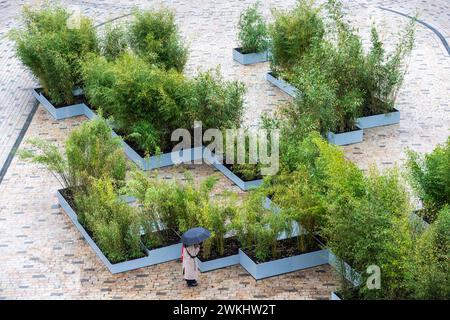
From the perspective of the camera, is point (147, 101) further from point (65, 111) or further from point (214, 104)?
point (65, 111)

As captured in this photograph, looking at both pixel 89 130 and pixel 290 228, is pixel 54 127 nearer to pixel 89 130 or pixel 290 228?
pixel 89 130

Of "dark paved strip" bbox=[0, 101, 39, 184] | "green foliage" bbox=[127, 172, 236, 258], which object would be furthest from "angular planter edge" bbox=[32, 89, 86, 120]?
"green foliage" bbox=[127, 172, 236, 258]

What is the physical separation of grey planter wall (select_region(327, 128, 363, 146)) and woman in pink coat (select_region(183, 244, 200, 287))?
16.1 feet

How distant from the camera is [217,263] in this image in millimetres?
13547

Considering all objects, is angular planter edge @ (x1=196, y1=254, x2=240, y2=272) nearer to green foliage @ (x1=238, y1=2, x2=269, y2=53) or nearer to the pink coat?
the pink coat

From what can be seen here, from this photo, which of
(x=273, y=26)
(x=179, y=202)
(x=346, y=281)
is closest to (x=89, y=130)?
(x=179, y=202)

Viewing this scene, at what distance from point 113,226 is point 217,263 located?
61.1 inches

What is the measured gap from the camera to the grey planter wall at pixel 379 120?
58.2 ft

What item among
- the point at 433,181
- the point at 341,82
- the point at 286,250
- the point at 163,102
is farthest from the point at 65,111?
the point at 433,181

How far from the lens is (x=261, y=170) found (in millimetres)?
15273

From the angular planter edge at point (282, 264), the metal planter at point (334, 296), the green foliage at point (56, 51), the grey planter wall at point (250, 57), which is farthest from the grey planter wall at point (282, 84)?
the metal planter at point (334, 296)

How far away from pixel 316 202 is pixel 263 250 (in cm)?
101

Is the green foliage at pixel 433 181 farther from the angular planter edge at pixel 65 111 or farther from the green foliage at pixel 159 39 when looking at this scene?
the angular planter edge at pixel 65 111

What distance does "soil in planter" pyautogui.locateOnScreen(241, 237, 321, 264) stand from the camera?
13.4 m
